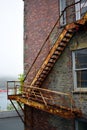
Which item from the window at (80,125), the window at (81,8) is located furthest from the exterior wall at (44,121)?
the window at (81,8)

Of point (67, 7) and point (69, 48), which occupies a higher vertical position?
point (67, 7)

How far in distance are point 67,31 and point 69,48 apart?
107 cm

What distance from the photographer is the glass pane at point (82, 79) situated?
11182 millimetres

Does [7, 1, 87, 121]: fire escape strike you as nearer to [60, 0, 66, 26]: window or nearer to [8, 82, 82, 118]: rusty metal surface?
[8, 82, 82, 118]: rusty metal surface

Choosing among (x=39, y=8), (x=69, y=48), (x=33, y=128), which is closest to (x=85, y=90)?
(x=69, y=48)

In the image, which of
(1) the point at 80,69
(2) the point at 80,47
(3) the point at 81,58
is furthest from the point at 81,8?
(1) the point at 80,69

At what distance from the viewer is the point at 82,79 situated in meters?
11.3

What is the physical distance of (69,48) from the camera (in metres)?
11.9

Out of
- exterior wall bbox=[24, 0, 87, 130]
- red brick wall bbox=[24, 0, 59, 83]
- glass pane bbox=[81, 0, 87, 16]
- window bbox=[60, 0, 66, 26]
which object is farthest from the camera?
red brick wall bbox=[24, 0, 59, 83]

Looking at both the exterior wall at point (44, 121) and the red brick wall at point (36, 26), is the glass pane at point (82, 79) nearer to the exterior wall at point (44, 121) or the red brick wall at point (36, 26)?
the exterior wall at point (44, 121)

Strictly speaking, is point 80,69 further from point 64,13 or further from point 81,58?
point 64,13

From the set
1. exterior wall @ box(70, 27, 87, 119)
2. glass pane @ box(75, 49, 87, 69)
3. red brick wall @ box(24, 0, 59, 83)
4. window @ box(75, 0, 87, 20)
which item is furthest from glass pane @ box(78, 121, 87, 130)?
window @ box(75, 0, 87, 20)

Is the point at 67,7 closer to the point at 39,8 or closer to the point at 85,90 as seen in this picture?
the point at 39,8

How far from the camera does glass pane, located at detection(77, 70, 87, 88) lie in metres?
11.2
